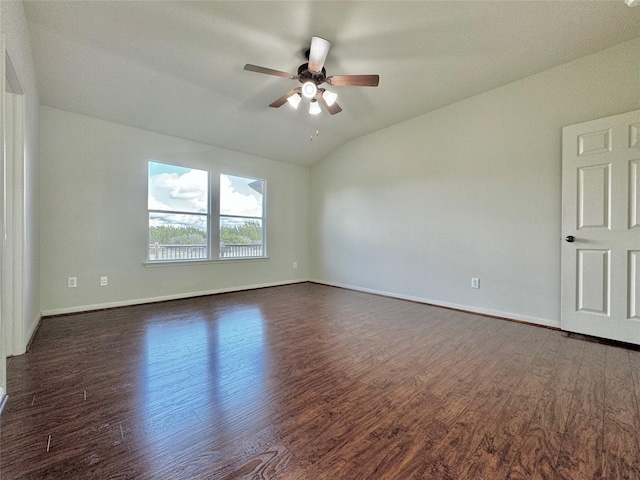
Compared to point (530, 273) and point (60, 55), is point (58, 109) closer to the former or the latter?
point (60, 55)

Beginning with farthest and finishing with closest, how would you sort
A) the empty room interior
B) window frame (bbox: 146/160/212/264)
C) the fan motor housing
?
window frame (bbox: 146/160/212/264) < the fan motor housing < the empty room interior

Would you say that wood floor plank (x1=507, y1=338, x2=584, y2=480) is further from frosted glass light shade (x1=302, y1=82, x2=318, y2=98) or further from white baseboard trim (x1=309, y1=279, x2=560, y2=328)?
frosted glass light shade (x1=302, y1=82, x2=318, y2=98)

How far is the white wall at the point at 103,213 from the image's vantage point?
10.6ft

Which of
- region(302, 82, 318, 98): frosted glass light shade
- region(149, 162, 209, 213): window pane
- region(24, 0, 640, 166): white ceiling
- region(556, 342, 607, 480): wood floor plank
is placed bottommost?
region(556, 342, 607, 480): wood floor plank

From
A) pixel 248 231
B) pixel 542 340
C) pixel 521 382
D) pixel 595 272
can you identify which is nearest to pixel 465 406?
pixel 521 382

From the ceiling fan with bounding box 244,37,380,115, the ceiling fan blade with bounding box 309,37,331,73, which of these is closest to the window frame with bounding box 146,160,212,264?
the ceiling fan with bounding box 244,37,380,115

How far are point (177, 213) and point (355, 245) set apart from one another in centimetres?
300

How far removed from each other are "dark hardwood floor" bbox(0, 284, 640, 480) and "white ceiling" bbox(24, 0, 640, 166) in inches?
106

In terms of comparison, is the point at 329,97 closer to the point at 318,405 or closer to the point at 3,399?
the point at 318,405

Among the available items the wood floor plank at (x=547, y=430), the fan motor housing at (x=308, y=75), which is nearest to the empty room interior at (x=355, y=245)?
the wood floor plank at (x=547, y=430)

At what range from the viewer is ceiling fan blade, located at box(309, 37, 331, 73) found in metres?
2.27

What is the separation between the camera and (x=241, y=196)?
4.95 meters

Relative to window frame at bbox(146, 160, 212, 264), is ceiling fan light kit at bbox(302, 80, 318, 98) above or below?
above

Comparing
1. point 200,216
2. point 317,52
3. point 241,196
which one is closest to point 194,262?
point 200,216
